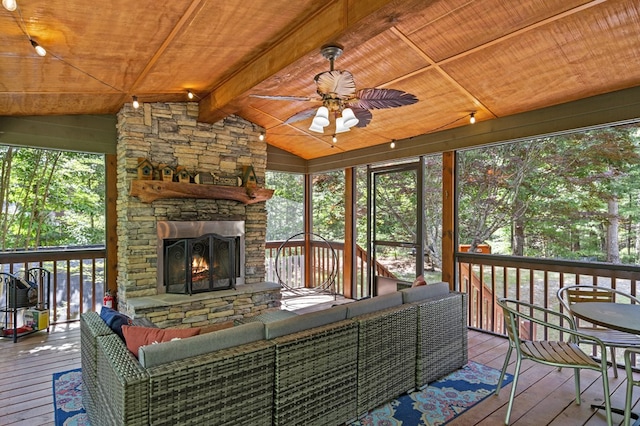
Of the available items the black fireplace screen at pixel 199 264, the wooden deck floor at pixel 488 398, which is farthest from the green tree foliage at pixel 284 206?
the wooden deck floor at pixel 488 398

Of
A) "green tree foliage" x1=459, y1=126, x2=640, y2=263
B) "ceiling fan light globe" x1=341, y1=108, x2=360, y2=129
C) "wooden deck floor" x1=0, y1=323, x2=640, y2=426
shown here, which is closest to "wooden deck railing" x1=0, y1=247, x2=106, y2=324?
"wooden deck floor" x1=0, y1=323, x2=640, y2=426

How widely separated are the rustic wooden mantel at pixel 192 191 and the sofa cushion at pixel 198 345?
302 cm

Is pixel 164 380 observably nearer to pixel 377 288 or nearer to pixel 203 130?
pixel 377 288

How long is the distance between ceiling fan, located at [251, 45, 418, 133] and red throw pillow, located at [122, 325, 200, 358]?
1.78 m

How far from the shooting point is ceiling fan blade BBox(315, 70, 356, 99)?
238cm

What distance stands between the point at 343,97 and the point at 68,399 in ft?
10.8

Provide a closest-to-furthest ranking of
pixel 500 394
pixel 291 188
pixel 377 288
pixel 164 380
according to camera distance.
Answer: pixel 164 380 < pixel 500 394 < pixel 377 288 < pixel 291 188

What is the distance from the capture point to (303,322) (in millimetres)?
2338

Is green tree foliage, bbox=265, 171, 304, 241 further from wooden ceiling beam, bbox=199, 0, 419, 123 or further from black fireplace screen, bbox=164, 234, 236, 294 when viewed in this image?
wooden ceiling beam, bbox=199, 0, 419, 123

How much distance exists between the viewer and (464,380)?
3.16 meters

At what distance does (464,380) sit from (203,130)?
14.8 feet

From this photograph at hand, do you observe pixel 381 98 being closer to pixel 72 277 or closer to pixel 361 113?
pixel 361 113

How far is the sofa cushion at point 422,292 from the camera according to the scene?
305 centimetres

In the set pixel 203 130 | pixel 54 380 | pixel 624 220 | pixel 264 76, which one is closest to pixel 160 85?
pixel 203 130
